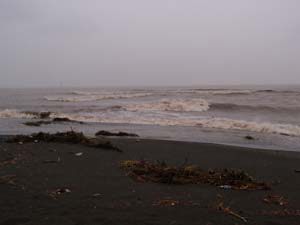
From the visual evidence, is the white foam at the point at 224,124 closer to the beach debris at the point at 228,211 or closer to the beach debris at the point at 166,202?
the beach debris at the point at 228,211

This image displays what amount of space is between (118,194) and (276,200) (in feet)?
7.36

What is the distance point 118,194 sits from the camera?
4.64 metres

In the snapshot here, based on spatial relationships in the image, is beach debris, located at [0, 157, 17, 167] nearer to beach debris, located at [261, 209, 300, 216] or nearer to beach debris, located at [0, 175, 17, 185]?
beach debris, located at [0, 175, 17, 185]

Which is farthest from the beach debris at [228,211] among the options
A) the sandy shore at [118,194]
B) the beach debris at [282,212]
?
the beach debris at [282,212]

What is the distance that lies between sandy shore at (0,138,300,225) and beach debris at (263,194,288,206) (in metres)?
0.02

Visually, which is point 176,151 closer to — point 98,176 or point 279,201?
point 98,176

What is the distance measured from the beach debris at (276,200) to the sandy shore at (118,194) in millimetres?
19

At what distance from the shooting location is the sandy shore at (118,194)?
376cm

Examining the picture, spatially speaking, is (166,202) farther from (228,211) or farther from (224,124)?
(224,124)

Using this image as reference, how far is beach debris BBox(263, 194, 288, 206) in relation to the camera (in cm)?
454

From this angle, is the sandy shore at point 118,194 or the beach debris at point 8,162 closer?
the sandy shore at point 118,194


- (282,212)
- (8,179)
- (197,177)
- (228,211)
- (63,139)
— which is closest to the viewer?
(228,211)

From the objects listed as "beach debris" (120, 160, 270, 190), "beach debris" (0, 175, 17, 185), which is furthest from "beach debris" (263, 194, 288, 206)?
"beach debris" (0, 175, 17, 185)

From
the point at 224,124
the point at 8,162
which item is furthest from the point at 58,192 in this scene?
the point at 224,124
